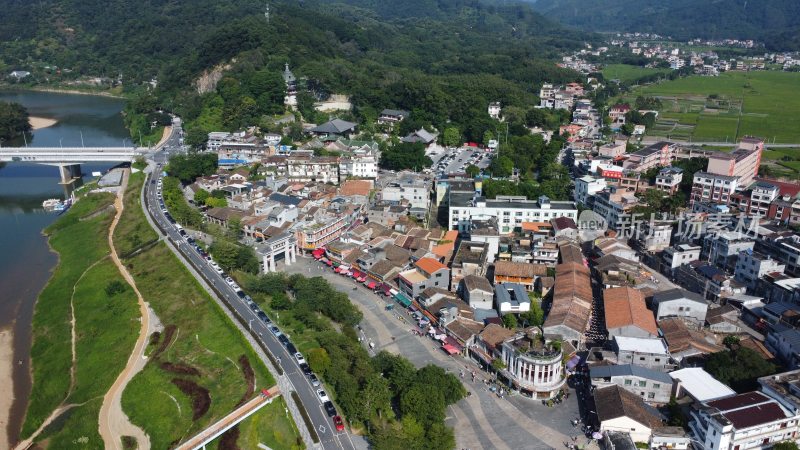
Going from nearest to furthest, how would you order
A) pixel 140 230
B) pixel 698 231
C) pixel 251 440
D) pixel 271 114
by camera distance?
pixel 251 440 → pixel 698 231 → pixel 140 230 → pixel 271 114

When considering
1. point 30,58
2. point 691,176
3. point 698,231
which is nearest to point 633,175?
point 691,176

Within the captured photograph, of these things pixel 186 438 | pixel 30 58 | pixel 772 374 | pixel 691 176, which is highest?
pixel 30 58

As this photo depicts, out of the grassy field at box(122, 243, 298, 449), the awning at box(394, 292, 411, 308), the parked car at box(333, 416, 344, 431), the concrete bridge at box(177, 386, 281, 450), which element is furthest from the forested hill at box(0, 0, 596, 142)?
the parked car at box(333, 416, 344, 431)

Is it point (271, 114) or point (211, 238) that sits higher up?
point (271, 114)

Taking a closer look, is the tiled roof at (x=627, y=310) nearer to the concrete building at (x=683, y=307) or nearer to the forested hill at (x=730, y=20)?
the concrete building at (x=683, y=307)

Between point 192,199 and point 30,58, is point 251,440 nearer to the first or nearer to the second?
point 192,199

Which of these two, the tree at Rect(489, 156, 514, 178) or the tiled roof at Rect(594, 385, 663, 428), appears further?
the tree at Rect(489, 156, 514, 178)

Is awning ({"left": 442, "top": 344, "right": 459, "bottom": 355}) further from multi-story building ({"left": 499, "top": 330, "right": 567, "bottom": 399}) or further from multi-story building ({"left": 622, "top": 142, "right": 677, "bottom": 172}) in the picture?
multi-story building ({"left": 622, "top": 142, "right": 677, "bottom": 172})
